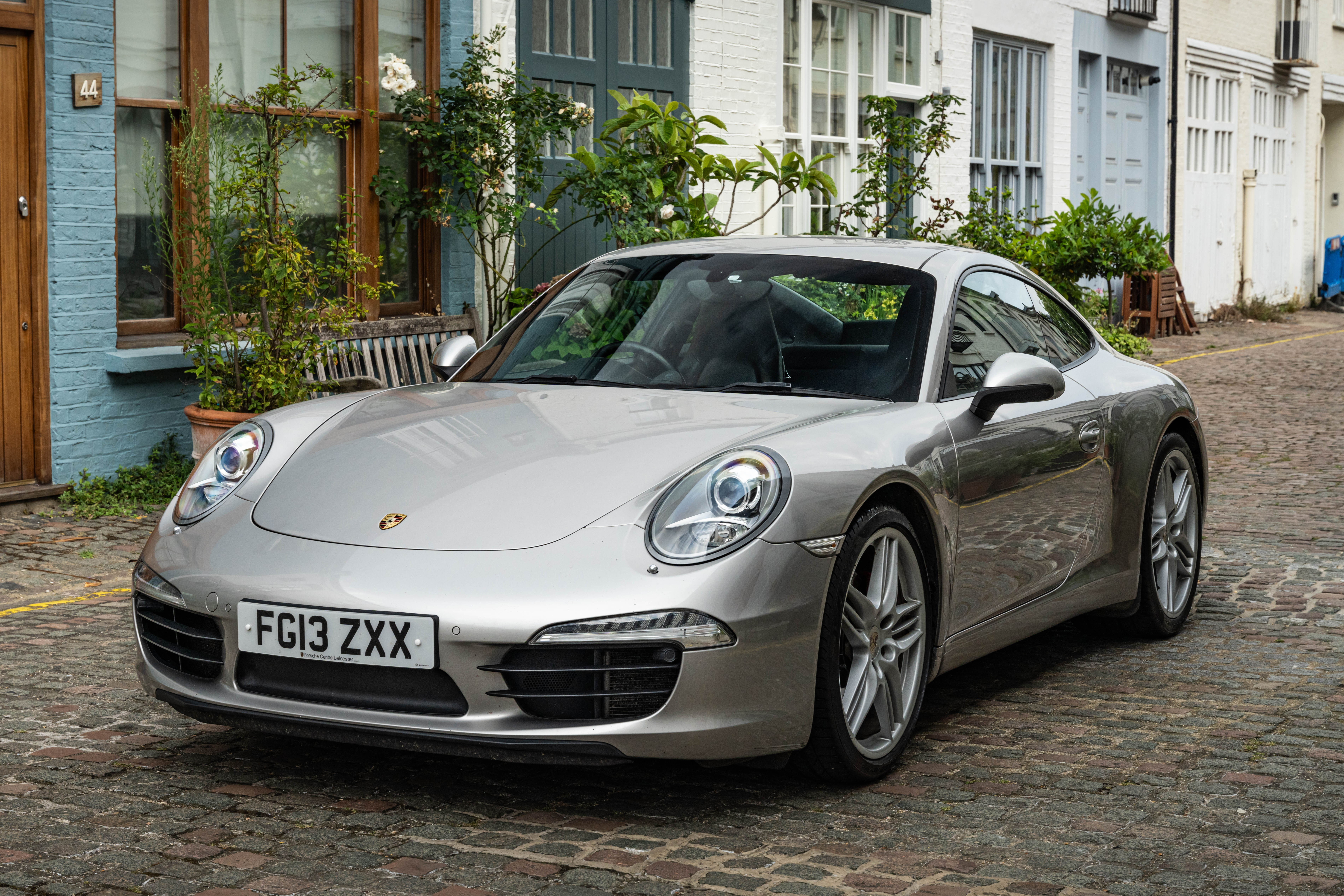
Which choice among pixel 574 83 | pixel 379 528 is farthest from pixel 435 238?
pixel 379 528

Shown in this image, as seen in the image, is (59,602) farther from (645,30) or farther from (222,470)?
(645,30)

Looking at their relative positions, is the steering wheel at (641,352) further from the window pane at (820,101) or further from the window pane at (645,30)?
the window pane at (820,101)

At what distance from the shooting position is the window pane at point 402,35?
10.8 metres

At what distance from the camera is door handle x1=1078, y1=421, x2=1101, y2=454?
17.5 ft

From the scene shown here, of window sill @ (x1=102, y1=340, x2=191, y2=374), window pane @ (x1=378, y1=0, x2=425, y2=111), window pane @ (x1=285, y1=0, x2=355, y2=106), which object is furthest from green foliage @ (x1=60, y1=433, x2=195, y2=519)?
window pane @ (x1=378, y1=0, x2=425, y2=111)

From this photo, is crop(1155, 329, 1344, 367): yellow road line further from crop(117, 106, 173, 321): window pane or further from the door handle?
the door handle

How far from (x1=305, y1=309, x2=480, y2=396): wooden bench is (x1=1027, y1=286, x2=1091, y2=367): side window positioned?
453cm

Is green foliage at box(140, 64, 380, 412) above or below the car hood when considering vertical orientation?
above

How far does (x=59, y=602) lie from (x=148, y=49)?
388cm

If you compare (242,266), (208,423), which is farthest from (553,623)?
(242,266)

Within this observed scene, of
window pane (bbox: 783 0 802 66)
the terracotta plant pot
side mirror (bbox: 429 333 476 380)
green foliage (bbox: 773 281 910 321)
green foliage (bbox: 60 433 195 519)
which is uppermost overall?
window pane (bbox: 783 0 802 66)

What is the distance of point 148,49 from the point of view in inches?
361

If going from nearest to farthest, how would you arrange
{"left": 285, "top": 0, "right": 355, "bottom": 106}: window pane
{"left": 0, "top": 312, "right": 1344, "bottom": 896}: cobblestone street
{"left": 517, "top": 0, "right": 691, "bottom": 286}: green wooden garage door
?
{"left": 0, "top": 312, "right": 1344, "bottom": 896}: cobblestone street → {"left": 285, "top": 0, "right": 355, "bottom": 106}: window pane → {"left": 517, "top": 0, "right": 691, "bottom": 286}: green wooden garage door

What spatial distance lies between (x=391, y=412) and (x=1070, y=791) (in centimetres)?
209
